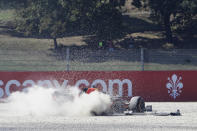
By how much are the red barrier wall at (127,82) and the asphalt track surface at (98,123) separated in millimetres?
6582

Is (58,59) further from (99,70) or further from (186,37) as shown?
(186,37)

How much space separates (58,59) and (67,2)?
1589 cm

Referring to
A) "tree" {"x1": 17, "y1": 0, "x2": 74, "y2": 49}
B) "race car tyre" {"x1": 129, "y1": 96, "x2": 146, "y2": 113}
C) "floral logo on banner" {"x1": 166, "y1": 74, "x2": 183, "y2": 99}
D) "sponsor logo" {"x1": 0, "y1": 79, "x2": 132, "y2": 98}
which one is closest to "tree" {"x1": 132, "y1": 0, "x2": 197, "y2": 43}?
"tree" {"x1": 17, "y1": 0, "x2": 74, "y2": 49}

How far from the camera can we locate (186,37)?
128 feet

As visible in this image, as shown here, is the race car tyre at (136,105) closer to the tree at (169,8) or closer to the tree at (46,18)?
the tree at (46,18)

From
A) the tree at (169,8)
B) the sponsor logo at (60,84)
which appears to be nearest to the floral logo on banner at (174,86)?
the sponsor logo at (60,84)

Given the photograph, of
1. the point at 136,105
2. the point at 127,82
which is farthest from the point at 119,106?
the point at 127,82

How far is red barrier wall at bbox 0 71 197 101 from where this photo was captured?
20.0 metres

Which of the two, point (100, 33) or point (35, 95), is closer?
point (35, 95)

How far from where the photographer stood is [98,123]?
37.6 feet

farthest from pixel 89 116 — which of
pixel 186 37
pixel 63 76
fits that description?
pixel 186 37

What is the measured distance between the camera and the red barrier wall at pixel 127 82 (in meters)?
20.0

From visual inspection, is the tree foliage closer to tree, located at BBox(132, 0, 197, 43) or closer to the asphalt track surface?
Result: tree, located at BBox(132, 0, 197, 43)

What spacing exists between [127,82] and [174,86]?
213cm
